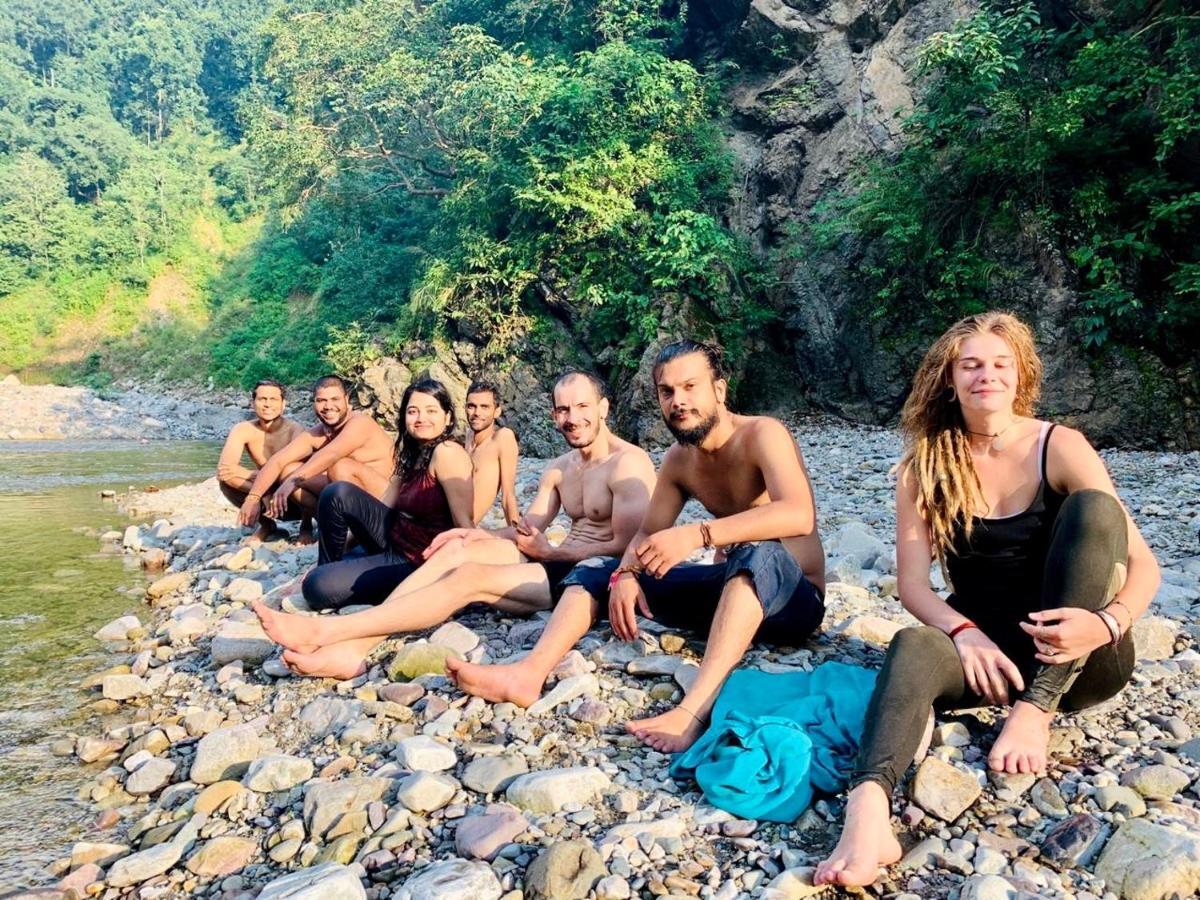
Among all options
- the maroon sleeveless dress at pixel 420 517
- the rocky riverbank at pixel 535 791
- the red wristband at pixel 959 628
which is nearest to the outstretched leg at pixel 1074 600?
the rocky riverbank at pixel 535 791

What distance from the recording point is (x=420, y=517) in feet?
15.4

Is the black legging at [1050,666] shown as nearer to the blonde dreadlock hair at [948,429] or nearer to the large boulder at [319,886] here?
the blonde dreadlock hair at [948,429]

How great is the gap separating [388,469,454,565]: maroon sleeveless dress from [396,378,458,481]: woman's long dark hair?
3.2 inches

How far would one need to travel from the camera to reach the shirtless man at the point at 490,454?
5438mm

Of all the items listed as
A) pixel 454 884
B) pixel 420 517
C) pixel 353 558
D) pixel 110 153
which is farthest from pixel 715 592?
pixel 110 153

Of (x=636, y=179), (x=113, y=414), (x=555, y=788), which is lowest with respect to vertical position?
(x=113, y=414)

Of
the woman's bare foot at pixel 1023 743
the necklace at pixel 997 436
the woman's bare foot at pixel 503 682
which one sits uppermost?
the necklace at pixel 997 436

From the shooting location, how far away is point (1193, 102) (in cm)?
893

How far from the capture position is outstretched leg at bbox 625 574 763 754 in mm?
2699

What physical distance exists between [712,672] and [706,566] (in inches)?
29.5

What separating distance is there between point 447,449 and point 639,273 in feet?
35.7

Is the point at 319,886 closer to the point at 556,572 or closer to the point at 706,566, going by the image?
the point at 706,566

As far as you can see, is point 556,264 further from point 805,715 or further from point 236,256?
point 236,256

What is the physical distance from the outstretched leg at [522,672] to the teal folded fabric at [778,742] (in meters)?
0.70
